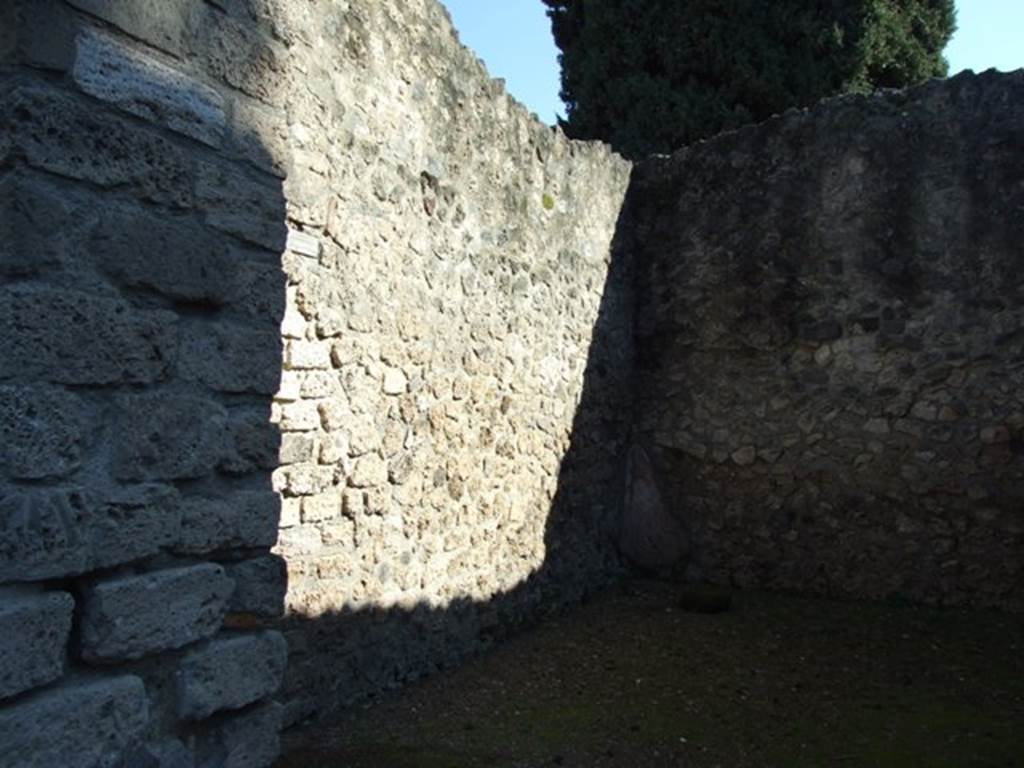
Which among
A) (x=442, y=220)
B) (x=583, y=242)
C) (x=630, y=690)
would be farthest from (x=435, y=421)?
(x=583, y=242)

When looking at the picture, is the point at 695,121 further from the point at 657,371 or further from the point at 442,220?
the point at 442,220

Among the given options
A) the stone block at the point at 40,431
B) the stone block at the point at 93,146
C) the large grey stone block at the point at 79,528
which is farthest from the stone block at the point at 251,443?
the stone block at the point at 93,146

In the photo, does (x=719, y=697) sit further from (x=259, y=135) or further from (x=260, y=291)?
(x=259, y=135)

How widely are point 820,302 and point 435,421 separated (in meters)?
3.12

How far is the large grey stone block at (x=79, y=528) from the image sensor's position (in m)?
1.52

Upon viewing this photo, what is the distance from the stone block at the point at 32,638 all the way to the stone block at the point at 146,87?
2.89 feet

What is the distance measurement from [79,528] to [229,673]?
0.48m

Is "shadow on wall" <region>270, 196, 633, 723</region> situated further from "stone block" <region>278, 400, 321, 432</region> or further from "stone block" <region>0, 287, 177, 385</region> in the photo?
"stone block" <region>0, 287, 177, 385</region>

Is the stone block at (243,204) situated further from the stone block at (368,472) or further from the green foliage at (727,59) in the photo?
the green foliage at (727,59)

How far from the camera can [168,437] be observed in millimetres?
1797

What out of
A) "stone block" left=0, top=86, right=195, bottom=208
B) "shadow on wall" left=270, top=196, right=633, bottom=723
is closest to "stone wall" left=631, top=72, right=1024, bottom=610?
"shadow on wall" left=270, top=196, right=633, bottom=723

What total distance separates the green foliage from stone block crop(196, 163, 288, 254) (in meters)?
9.47

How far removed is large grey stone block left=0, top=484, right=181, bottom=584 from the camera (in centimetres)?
152

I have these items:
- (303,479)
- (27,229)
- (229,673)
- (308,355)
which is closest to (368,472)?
(303,479)
